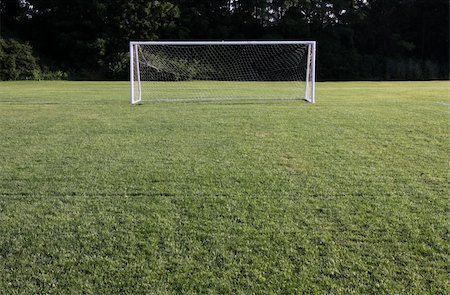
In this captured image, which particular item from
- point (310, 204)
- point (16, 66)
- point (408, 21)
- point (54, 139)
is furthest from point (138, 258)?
point (408, 21)

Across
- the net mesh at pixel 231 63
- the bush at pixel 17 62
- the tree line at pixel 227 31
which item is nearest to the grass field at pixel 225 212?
the net mesh at pixel 231 63

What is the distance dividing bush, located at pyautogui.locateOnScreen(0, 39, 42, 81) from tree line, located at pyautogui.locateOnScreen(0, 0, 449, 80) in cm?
6

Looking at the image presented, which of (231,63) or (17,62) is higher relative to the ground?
(17,62)

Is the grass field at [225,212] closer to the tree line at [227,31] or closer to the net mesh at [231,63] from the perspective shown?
the net mesh at [231,63]

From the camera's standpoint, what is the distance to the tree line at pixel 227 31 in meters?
29.7

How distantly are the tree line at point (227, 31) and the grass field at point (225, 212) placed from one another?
77.2ft

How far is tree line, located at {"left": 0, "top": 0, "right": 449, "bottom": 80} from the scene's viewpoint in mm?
29703

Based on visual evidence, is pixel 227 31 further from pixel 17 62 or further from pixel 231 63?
pixel 17 62

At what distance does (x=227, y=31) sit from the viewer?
33.4m

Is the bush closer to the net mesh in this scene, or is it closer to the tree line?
the tree line

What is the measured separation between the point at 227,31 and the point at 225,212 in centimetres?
3093

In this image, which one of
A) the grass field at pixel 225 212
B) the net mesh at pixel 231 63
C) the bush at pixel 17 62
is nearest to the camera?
the grass field at pixel 225 212

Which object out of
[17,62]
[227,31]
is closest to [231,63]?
[227,31]

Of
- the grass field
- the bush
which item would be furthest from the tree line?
the grass field
